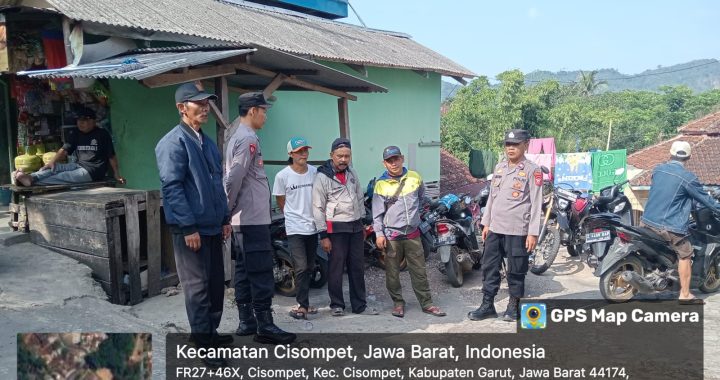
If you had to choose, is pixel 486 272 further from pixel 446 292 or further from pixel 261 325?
pixel 261 325

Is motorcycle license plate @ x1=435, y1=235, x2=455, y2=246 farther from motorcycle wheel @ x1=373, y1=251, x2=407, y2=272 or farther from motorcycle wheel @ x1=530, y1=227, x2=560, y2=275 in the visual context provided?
motorcycle wheel @ x1=530, y1=227, x2=560, y2=275

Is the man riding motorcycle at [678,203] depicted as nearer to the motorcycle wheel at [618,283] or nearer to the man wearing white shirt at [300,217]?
the motorcycle wheel at [618,283]

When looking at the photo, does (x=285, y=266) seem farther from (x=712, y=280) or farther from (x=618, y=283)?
(x=712, y=280)

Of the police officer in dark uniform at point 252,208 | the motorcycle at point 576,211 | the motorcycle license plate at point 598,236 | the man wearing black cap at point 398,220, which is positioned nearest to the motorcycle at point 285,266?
the man wearing black cap at point 398,220

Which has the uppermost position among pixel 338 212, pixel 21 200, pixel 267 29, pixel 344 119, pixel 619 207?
pixel 267 29

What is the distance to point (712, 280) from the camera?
6.53 m

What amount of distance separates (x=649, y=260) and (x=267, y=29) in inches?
264

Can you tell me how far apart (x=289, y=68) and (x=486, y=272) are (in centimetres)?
293

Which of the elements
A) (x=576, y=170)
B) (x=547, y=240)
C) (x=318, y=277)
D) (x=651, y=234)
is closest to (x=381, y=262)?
(x=318, y=277)

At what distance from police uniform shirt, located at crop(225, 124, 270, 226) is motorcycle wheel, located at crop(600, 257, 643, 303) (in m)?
3.57

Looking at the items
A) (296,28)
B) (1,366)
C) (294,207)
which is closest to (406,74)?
(296,28)

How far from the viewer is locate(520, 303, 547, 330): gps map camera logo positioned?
5261 millimetres

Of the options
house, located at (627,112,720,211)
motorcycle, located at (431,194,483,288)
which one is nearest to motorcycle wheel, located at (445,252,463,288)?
motorcycle, located at (431,194,483,288)

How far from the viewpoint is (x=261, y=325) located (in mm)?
4438
